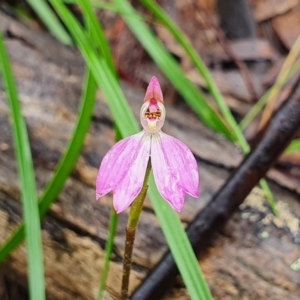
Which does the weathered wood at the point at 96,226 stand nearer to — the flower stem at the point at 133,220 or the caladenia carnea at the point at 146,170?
the flower stem at the point at 133,220

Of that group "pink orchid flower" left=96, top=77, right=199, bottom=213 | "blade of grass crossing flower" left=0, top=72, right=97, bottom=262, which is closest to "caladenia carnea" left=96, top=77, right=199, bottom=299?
"pink orchid flower" left=96, top=77, right=199, bottom=213

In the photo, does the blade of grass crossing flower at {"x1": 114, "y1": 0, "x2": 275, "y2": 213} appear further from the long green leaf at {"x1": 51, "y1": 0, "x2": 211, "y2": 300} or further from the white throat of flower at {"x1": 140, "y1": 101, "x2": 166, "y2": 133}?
the white throat of flower at {"x1": 140, "y1": 101, "x2": 166, "y2": 133}

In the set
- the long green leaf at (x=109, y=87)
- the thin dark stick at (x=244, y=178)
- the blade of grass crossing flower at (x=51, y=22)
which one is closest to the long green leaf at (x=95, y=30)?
the long green leaf at (x=109, y=87)

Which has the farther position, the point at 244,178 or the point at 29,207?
the point at 244,178

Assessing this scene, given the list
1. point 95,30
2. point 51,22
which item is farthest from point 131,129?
point 51,22

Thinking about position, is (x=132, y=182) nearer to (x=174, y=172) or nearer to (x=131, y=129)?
(x=174, y=172)

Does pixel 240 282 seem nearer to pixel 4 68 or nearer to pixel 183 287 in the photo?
pixel 183 287
